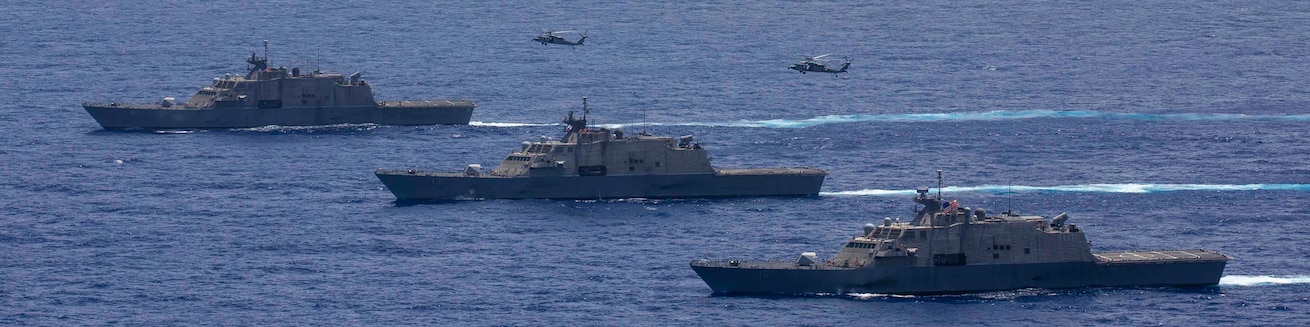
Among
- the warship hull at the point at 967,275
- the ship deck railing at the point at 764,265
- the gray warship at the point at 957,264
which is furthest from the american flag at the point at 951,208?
the ship deck railing at the point at 764,265

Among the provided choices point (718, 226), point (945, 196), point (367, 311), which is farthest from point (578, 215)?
point (367, 311)

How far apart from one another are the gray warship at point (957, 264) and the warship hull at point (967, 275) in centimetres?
6

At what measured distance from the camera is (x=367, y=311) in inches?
6196

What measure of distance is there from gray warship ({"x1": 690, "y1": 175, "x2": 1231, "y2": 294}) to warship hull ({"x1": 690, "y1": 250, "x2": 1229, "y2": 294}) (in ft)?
0.18

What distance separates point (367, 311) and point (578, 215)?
37.2 meters

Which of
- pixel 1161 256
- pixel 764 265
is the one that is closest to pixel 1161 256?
pixel 1161 256

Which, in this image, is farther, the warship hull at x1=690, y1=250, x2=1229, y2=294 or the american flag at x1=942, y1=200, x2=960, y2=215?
the american flag at x1=942, y1=200, x2=960, y2=215

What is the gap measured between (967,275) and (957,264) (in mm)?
950

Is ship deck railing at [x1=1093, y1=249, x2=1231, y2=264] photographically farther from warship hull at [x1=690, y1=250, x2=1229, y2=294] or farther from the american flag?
the american flag

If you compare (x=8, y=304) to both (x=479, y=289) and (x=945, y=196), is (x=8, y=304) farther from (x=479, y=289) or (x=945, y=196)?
(x=945, y=196)

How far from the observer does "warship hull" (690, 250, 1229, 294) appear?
159875 mm

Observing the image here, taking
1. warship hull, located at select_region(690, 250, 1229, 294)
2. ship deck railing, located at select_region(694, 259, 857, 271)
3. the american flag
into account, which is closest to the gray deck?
warship hull, located at select_region(690, 250, 1229, 294)

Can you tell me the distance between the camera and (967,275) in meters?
162

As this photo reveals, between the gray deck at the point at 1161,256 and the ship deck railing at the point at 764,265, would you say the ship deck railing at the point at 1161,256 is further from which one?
the ship deck railing at the point at 764,265
